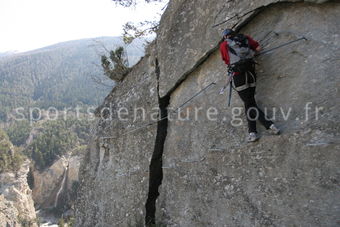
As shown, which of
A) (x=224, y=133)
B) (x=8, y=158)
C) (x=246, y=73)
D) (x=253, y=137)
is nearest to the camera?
(x=253, y=137)

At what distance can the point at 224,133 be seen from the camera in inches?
262

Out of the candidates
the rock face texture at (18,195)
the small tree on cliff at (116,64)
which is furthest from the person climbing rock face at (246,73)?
Result: the rock face texture at (18,195)

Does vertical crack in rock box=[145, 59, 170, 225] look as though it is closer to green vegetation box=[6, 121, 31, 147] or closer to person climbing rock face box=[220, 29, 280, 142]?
person climbing rock face box=[220, 29, 280, 142]

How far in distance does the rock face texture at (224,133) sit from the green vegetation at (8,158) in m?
60.3

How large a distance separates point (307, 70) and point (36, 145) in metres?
106

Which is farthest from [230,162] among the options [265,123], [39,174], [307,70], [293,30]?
[39,174]

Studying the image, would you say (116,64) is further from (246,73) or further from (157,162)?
(246,73)

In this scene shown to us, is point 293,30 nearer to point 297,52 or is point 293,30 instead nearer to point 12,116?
point 297,52

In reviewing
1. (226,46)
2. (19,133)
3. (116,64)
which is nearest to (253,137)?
(226,46)

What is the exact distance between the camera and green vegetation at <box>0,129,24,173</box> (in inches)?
2478

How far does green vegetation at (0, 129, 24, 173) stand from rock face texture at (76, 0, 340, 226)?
198 ft

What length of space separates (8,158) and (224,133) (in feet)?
221

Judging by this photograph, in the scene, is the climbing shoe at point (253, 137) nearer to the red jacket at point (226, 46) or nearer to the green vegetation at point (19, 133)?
the red jacket at point (226, 46)

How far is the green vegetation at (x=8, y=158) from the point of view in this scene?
6294 centimetres
